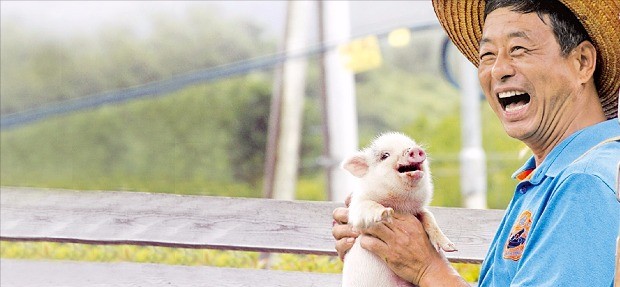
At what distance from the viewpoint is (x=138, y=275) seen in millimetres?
2955

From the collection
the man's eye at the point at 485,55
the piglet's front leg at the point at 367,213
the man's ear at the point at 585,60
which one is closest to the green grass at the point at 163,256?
the piglet's front leg at the point at 367,213

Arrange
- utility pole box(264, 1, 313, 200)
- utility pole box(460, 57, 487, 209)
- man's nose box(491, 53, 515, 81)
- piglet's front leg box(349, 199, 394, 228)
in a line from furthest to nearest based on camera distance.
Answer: utility pole box(460, 57, 487, 209), utility pole box(264, 1, 313, 200), piglet's front leg box(349, 199, 394, 228), man's nose box(491, 53, 515, 81)

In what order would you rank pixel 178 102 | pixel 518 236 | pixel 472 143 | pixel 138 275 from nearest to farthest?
pixel 518 236 < pixel 138 275 < pixel 472 143 < pixel 178 102

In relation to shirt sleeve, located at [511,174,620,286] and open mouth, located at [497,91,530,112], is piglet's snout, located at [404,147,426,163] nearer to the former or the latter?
open mouth, located at [497,91,530,112]

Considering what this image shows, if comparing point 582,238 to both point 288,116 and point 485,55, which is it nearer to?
point 485,55

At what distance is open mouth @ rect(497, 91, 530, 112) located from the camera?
6.15 feet

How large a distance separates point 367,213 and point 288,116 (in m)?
4.89

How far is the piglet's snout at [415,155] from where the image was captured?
2.06 m

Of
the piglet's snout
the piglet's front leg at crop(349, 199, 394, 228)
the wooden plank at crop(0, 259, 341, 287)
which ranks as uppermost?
the piglet's snout

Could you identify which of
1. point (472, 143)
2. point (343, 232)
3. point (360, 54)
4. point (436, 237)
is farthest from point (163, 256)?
A: point (472, 143)

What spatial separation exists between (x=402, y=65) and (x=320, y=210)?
31.7ft

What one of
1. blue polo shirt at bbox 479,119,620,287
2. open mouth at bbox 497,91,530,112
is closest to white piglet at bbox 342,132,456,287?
open mouth at bbox 497,91,530,112

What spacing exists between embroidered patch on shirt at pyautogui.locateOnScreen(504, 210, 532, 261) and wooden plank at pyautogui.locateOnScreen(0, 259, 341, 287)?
3.14 ft

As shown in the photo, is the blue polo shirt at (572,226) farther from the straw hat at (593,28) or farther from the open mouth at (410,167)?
the open mouth at (410,167)
